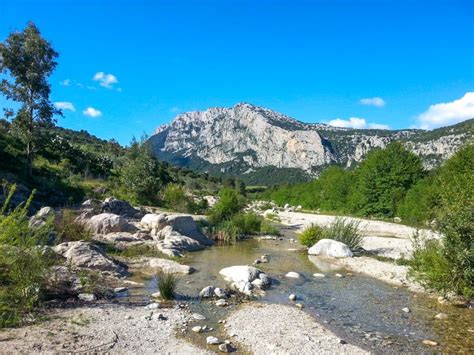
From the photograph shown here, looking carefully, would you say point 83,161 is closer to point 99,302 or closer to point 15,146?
point 15,146

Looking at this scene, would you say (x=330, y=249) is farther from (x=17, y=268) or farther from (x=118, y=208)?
(x=17, y=268)

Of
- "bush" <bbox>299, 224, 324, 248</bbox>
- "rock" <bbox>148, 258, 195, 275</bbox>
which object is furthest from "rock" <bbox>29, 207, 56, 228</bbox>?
"bush" <bbox>299, 224, 324, 248</bbox>

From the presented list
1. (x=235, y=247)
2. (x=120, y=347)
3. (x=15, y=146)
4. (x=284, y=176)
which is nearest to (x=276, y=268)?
(x=235, y=247)

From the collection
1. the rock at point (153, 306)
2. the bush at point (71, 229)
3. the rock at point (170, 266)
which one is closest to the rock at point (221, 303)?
the rock at point (153, 306)

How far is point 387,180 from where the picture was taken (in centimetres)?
4966

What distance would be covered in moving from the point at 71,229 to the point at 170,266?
19.1 ft

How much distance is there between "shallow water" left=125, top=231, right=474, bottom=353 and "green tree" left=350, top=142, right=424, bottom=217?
3383 cm

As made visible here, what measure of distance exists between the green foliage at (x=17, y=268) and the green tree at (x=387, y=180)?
149ft

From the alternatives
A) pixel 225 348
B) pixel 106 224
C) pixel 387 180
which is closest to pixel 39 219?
pixel 106 224

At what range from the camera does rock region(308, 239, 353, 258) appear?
20.3 metres

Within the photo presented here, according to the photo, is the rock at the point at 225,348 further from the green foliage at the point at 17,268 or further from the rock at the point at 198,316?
the green foliage at the point at 17,268

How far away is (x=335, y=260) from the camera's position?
19.8 m

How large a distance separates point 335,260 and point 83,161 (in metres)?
38.8

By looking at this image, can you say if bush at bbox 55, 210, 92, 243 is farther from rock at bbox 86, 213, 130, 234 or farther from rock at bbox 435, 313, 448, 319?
rock at bbox 435, 313, 448, 319
